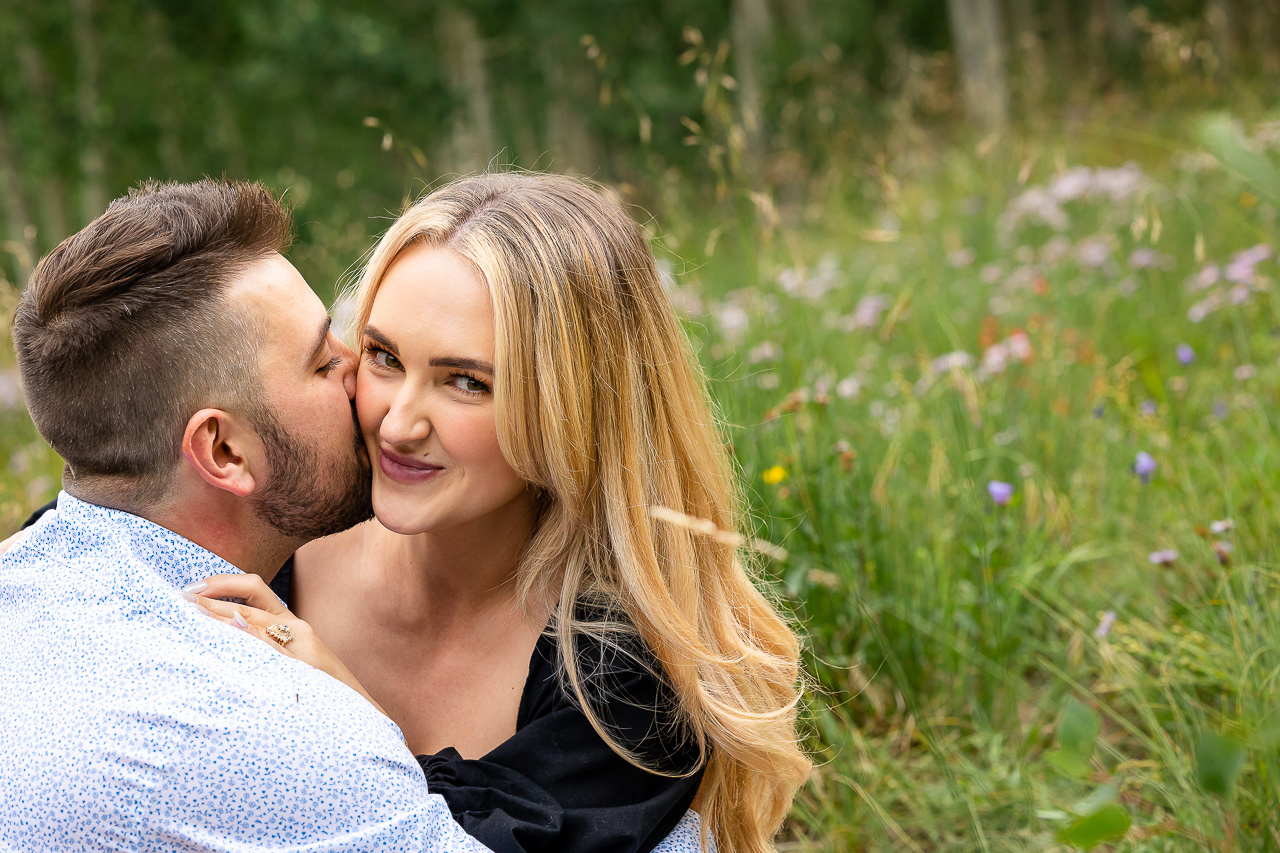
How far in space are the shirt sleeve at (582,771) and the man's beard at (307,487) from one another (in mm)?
468

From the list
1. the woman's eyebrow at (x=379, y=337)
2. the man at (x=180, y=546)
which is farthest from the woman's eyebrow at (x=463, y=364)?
the man at (x=180, y=546)

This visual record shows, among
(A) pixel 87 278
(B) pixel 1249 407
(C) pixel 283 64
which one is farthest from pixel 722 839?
(C) pixel 283 64

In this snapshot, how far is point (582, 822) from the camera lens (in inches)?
68.8

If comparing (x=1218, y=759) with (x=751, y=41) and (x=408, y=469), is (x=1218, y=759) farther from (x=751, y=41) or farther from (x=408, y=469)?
(x=751, y=41)

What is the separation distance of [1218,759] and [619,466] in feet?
4.81

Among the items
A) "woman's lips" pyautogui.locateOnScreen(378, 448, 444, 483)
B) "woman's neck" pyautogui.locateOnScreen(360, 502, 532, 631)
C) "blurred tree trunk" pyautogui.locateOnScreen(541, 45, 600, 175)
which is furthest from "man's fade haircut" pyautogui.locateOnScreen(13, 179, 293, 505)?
"blurred tree trunk" pyautogui.locateOnScreen(541, 45, 600, 175)

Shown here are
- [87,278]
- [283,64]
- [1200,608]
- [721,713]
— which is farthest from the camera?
[283,64]

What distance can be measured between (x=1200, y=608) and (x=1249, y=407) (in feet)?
4.04

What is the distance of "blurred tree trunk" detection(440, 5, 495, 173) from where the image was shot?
1441 cm

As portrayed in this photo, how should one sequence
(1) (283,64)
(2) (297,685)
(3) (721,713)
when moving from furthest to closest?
(1) (283,64), (3) (721,713), (2) (297,685)

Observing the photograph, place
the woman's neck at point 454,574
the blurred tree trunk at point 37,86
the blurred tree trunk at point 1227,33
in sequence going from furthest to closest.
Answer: the blurred tree trunk at point 37,86
the blurred tree trunk at point 1227,33
the woman's neck at point 454,574

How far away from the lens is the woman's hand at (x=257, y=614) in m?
1.61

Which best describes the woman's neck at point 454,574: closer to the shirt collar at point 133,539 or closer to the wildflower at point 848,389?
the shirt collar at point 133,539

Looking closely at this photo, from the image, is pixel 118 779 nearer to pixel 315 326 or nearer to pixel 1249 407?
pixel 315 326
